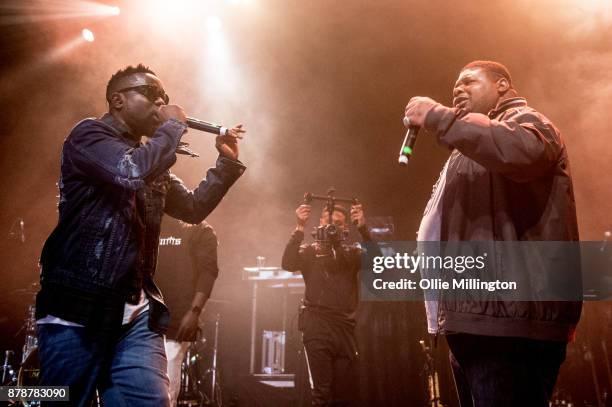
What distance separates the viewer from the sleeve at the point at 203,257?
4.23m

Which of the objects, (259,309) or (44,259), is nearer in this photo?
(44,259)

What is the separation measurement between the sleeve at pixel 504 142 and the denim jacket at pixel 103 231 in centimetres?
126

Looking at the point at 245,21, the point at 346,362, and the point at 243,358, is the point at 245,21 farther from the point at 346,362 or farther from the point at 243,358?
the point at 243,358

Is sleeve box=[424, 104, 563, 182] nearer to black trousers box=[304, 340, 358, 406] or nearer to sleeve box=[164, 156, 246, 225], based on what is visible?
sleeve box=[164, 156, 246, 225]

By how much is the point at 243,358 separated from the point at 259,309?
1045 mm

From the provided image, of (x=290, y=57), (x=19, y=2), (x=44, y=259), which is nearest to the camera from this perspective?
(x=44, y=259)

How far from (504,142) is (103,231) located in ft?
5.59

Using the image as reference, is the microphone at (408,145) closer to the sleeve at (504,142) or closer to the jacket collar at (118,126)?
the sleeve at (504,142)

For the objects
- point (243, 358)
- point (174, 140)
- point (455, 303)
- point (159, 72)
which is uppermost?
point (159, 72)

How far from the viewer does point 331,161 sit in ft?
32.8

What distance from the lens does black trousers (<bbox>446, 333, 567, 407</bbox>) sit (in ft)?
5.14

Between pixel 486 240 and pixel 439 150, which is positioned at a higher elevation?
pixel 439 150

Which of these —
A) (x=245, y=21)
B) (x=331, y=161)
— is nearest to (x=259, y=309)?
(x=331, y=161)

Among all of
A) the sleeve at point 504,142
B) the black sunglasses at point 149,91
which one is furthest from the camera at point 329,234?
Answer: the sleeve at point 504,142
